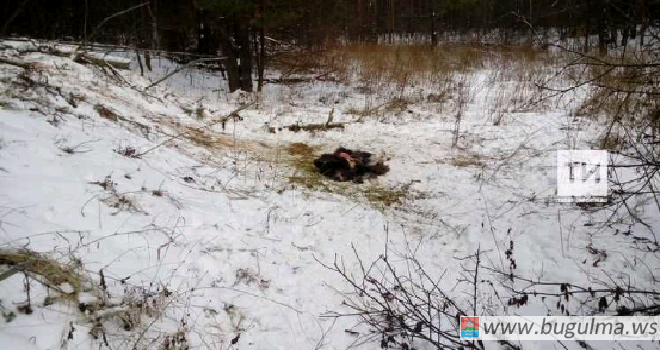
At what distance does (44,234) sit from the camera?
2836mm

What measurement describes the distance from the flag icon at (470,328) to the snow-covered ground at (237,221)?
0.80ft

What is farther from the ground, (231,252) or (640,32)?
(640,32)

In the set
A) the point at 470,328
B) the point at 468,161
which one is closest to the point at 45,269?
the point at 470,328

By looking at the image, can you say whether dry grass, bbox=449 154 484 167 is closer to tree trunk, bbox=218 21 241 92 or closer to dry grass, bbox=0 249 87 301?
dry grass, bbox=0 249 87 301

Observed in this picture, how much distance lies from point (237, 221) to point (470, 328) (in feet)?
6.85

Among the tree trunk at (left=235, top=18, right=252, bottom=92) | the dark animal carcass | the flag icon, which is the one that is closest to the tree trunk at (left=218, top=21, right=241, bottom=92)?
the tree trunk at (left=235, top=18, right=252, bottom=92)

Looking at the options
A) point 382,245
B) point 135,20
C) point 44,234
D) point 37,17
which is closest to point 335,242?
point 382,245

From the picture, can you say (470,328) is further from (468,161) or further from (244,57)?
(244,57)

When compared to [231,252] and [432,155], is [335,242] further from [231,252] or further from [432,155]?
[432,155]

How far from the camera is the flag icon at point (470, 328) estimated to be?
2.67 metres

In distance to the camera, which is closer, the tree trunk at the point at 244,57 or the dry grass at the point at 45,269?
the dry grass at the point at 45,269

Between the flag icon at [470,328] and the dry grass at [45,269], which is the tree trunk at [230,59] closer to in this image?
the dry grass at [45,269]

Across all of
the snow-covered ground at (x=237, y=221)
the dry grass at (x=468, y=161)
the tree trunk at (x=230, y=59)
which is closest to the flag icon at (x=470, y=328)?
the snow-covered ground at (x=237, y=221)

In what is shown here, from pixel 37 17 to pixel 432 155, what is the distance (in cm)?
1273
